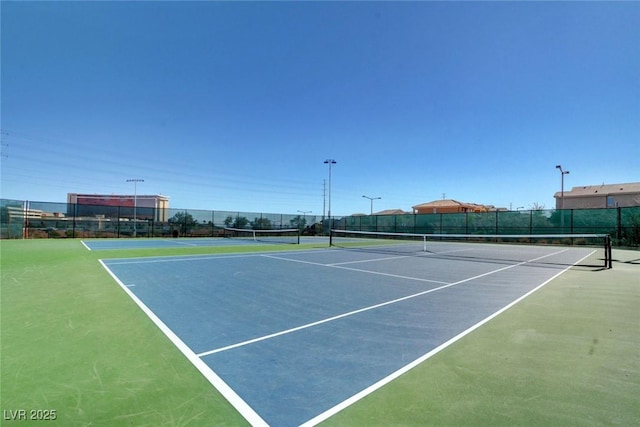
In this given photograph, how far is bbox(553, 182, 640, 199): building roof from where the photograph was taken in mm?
53244

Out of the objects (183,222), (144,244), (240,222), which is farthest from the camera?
(240,222)

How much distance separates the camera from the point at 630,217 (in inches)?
900

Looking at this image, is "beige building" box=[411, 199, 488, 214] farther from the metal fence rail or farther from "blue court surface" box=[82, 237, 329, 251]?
"blue court surface" box=[82, 237, 329, 251]

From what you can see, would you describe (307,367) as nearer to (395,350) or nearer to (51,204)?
(395,350)

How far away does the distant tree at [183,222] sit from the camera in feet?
101

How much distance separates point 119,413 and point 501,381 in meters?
3.19

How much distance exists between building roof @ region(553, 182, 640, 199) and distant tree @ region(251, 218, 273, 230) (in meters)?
53.5

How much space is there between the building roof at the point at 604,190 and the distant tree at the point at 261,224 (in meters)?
53.5

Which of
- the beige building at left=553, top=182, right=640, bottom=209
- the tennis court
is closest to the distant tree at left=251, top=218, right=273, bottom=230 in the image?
the tennis court

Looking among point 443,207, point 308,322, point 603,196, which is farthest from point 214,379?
point 603,196

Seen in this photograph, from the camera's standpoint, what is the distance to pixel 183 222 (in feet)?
102

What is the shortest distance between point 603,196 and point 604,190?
1938 mm

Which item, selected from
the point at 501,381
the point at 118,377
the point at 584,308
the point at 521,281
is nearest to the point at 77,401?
the point at 118,377

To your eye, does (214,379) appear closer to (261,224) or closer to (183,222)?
(183,222)
